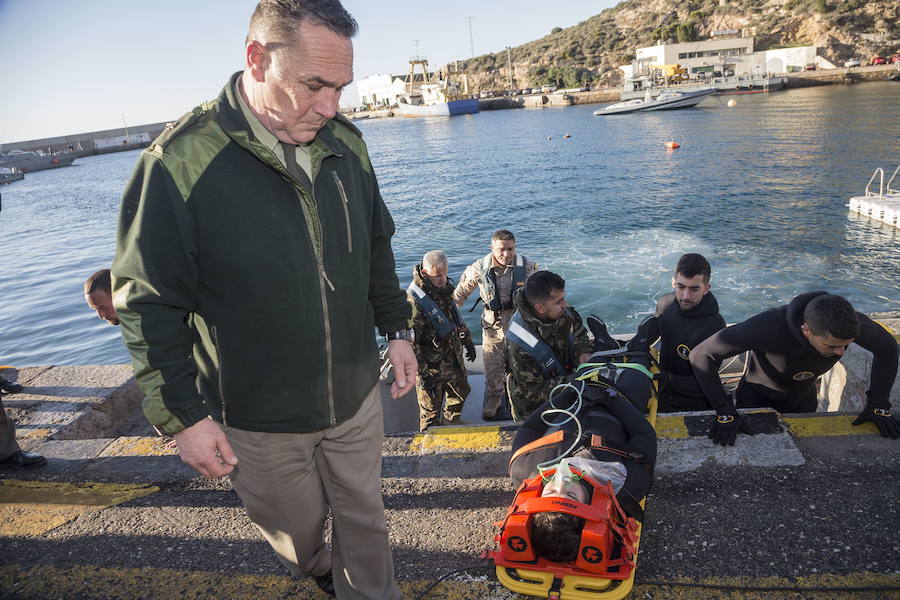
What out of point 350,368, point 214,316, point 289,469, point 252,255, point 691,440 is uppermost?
point 252,255

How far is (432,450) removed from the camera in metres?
3.49

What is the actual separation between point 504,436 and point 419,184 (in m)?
27.5

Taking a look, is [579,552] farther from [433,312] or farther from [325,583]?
[433,312]

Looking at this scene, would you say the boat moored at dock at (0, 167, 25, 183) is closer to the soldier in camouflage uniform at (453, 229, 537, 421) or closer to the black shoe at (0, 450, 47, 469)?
the black shoe at (0, 450, 47, 469)

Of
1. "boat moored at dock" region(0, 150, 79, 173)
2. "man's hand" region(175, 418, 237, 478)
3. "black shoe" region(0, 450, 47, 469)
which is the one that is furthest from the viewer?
"boat moored at dock" region(0, 150, 79, 173)

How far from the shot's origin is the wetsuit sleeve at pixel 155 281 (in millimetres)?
1510

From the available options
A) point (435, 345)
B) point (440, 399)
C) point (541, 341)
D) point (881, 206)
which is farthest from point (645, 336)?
point (881, 206)

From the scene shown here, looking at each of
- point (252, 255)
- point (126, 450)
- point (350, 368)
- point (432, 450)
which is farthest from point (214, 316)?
point (126, 450)

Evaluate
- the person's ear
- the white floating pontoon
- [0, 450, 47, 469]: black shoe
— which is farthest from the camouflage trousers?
the white floating pontoon

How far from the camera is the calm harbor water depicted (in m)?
12.4

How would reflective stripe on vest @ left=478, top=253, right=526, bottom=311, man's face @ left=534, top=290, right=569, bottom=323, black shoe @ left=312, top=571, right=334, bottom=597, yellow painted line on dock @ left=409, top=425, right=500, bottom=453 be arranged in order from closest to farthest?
black shoe @ left=312, top=571, right=334, bottom=597 < yellow painted line on dock @ left=409, top=425, right=500, bottom=453 < man's face @ left=534, top=290, right=569, bottom=323 < reflective stripe on vest @ left=478, top=253, right=526, bottom=311

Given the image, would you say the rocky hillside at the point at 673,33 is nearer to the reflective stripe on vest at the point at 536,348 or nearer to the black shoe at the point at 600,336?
the black shoe at the point at 600,336

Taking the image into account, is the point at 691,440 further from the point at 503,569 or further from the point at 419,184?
the point at 419,184

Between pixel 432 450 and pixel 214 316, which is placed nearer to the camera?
pixel 214 316
